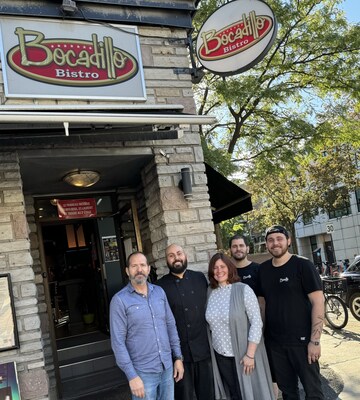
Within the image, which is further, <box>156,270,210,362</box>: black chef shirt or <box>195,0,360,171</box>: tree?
<box>195,0,360,171</box>: tree

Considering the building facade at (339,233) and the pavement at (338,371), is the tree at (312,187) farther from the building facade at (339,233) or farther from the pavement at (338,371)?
the pavement at (338,371)

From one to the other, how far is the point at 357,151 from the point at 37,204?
1628 cm

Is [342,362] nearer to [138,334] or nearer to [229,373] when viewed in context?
[229,373]

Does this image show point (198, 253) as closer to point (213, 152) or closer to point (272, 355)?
point (272, 355)

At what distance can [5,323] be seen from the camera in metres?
4.06

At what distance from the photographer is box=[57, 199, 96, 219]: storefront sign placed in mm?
6723

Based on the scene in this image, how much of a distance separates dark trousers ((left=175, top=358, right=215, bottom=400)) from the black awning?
8.46 ft

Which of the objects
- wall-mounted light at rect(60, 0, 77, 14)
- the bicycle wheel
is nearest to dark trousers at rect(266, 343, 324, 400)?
wall-mounted light at rect(60, 0, 77, 14)

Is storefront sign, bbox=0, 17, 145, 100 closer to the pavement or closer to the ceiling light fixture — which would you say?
the ceiling light fixture

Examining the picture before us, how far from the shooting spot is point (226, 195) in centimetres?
607

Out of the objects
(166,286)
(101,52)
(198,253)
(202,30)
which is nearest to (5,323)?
(166,286)

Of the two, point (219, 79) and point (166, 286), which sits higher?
point (219, 79)

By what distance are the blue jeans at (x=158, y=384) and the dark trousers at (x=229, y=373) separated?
480 millimetres

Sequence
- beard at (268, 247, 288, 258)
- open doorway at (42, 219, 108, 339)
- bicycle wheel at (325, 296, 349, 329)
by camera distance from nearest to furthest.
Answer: beard at (268, 247, 288, 258)
open doorway at (42, 219, 108, 339)
bicycle wheel at (325, 296, 349, 329)
